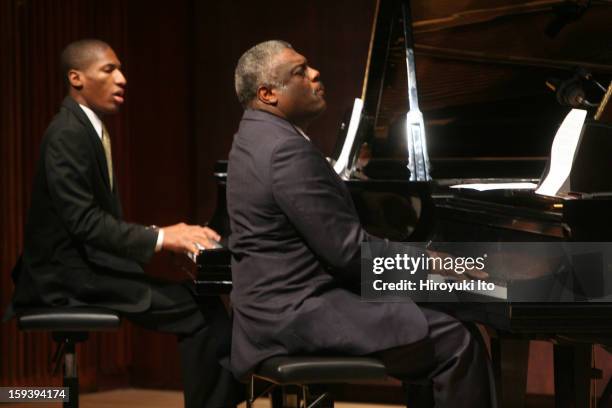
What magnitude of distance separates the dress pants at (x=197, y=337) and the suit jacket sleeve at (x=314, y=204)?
1007 mm

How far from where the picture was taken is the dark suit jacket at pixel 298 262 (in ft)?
8.58

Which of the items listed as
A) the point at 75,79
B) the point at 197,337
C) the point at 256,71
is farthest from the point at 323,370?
the point at 75,79

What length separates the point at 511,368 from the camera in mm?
3502

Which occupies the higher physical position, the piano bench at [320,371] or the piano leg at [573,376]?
the piano bench at [320,371]

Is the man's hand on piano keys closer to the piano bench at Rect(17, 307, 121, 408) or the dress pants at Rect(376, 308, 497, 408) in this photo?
the piano bench at Rect(17, 307, 121, 408)

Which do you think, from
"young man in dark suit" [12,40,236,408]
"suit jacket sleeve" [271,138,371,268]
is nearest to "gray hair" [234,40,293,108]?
"suit jacket sleeve" [271,138,371,268]

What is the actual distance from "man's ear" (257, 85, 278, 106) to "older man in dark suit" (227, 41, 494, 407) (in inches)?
3.6

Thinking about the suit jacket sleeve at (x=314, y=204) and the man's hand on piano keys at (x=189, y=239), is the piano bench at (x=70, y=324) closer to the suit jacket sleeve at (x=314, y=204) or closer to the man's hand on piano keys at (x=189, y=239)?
the man's hand on piano keys at (x=189, y=239)

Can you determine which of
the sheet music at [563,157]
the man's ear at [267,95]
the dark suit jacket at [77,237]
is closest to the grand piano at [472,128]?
the sheet music at [563,157]

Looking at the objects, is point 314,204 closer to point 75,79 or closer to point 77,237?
point 77,237

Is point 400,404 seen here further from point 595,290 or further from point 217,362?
point 595,290

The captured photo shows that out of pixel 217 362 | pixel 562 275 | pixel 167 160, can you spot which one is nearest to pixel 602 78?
pixel 562 275

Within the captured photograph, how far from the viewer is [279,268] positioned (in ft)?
8.75

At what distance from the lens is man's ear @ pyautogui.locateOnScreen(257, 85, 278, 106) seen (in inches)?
112
